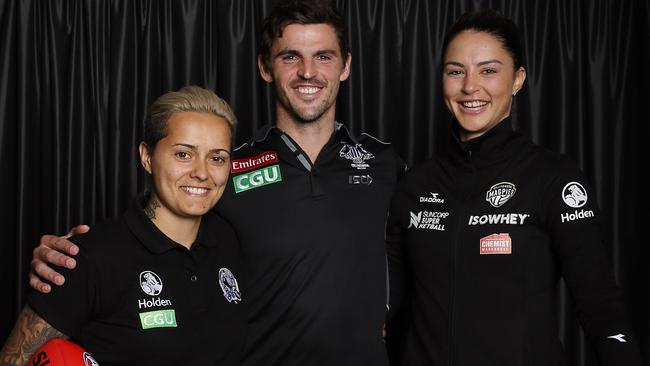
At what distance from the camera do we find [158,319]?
1451 millimetres

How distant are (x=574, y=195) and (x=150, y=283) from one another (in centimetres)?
97

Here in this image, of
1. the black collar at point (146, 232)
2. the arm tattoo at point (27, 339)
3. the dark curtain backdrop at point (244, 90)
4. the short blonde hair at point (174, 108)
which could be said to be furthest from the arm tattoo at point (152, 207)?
the dark curtain backdrop at point (244, 90)

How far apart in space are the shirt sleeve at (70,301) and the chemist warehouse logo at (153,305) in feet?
0.36

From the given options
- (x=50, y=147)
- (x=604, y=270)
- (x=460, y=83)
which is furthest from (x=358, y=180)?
(x=50, y=147)

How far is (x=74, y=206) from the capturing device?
108 inches

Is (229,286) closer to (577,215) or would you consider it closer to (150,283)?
(150,283)

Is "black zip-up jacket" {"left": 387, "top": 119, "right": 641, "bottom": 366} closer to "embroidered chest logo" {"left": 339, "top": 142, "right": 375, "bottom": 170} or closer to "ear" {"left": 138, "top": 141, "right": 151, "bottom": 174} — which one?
"embroidered chest logo" {"left": 339, "top": 142, "right": 375, "bottom": 170}

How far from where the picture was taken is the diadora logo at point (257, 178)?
6.16ft

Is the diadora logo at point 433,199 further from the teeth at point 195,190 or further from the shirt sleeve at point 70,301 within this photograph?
the shirt sleeve at point 70,301

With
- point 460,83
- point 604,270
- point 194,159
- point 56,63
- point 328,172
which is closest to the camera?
point 604,270

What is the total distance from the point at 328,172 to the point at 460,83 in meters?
0.45

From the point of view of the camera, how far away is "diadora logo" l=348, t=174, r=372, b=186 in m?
1.92

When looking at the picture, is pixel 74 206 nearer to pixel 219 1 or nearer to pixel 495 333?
pixel 219 1

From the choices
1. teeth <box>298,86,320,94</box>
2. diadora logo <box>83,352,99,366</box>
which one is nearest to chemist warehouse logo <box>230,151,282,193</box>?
teeth <box>298,86,320,94</box>
